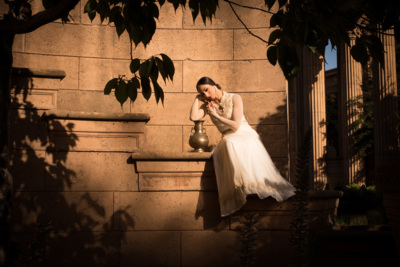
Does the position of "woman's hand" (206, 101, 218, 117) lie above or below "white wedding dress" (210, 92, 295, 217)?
above

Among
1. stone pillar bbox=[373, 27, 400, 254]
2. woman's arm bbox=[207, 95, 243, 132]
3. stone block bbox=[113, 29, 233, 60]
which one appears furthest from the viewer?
stone pillar bbox=[373, 27, 400, 254]

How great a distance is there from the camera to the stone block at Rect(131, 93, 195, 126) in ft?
28.7

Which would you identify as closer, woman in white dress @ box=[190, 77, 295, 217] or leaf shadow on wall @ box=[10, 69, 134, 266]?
woman in white dress @ box=[190, 77, 295, 217]

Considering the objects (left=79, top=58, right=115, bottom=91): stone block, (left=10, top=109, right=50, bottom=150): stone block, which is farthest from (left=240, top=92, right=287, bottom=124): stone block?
(left=10, top=109, right=50, bottom=150): stone block

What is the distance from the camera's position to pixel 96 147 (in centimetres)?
766

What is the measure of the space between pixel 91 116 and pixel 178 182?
167cm

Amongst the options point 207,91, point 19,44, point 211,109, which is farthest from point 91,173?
point 19,44

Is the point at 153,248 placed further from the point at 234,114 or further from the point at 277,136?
the point at 277,136

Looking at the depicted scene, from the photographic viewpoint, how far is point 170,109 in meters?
8.85

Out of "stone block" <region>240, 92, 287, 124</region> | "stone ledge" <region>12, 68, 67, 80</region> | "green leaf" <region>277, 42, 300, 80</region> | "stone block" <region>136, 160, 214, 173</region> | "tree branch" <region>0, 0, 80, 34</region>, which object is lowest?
"stone block" <region>136, 160, 214, 173</region>

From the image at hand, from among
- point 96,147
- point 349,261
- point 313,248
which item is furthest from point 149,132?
point 313,248

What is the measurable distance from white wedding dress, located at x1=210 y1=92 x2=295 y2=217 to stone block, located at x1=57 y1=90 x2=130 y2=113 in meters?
2.13

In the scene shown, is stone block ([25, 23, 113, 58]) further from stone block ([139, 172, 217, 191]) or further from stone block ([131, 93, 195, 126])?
stone block ([139, 172, 217, 191])

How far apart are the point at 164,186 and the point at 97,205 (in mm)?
1051
